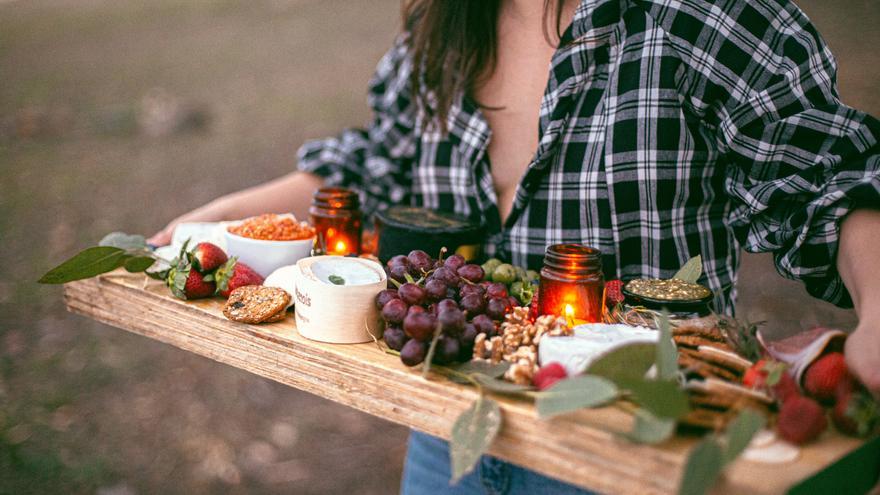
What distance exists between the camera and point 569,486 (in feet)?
4.22

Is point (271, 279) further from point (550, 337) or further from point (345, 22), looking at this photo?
point (345, 22)

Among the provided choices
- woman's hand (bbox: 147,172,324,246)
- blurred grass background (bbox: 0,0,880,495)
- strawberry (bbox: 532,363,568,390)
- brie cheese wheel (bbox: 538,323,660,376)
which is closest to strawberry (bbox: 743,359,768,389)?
brie cheese wheel (bbox: 538,323,660,376)

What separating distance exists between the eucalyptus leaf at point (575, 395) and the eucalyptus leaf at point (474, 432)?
2.4 inches

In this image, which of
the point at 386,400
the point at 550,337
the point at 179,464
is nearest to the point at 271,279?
the point at 386,400

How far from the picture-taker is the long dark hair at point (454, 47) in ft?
5.19

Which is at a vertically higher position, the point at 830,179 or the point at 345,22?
the point at 345,22

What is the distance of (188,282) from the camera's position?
4.05 ft

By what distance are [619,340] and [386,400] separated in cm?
34

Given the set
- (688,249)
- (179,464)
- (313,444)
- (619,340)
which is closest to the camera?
(619,340)

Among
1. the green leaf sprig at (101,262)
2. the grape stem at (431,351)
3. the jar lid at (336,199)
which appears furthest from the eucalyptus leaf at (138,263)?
the grape stem at (431,351)

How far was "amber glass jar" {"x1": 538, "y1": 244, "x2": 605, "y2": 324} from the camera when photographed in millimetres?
1037

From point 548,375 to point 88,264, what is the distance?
89 centimetres

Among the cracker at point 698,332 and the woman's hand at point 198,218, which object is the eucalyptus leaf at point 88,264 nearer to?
the woman's hand at point 198,218

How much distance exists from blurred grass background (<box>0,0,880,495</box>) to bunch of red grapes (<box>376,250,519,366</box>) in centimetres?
210
